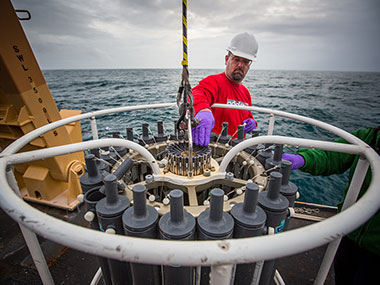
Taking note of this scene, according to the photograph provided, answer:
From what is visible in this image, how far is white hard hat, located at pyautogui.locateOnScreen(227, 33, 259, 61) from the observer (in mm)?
3010

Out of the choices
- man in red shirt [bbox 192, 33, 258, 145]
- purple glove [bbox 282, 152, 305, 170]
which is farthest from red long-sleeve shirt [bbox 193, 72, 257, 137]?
purple glove [bbox 282, 152, 305, 170]

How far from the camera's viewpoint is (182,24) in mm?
1424

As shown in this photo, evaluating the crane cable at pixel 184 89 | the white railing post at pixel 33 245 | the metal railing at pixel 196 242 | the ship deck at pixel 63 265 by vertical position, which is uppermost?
the crane cable at pixel 184 89

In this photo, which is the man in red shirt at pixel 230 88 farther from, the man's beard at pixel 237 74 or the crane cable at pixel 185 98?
the crane cable at pixel 185 98

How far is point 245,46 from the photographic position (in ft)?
9.89

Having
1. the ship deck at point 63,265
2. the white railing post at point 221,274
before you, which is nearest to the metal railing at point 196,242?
the white railing post at point 221,274

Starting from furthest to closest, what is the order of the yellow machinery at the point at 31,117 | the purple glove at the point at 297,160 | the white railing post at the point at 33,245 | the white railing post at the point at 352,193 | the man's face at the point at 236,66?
the man's face at the point at 236,66, the yellow machinery at the point at 31,117, the purple glove at the point at 297,160, the white railing post at the point at 352,193, the white railing post at the point at 33,245

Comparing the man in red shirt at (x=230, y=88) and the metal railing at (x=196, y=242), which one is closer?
the metal railing at (x=196, y=242)

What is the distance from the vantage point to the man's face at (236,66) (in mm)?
3229

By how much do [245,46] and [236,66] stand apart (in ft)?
1.17

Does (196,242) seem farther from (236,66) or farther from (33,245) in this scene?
(236,66)

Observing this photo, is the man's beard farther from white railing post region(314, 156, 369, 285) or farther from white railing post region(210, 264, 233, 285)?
white railing post region(210, 264, 233, 285)

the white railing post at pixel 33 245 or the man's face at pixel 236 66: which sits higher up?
the man's face at pixel 236 66

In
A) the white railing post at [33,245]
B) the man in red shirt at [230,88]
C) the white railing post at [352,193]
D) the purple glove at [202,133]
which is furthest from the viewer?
the man in red shirt at [230,88]
